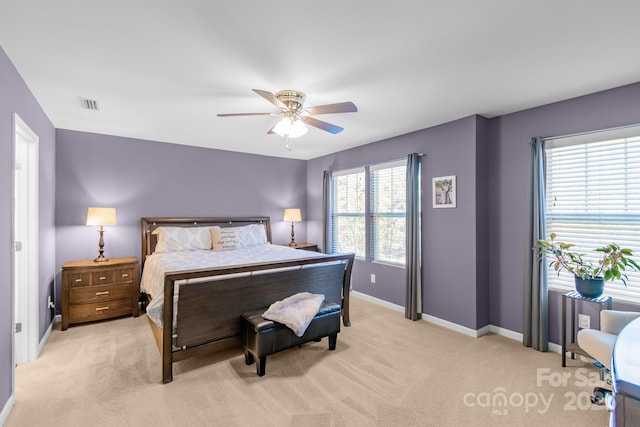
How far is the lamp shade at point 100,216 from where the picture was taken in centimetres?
378

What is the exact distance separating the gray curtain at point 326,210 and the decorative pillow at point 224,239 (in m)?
1.62

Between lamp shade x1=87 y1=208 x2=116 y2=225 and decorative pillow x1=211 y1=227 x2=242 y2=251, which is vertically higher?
lamp shade x1=87 y1=208 x2=116 y2=225

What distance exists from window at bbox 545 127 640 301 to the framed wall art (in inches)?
36.0

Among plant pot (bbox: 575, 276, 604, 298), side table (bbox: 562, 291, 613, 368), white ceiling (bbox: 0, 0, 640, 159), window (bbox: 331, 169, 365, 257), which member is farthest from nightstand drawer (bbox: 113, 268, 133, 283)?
plant pot (bbox: 575, 276, 604, 298)

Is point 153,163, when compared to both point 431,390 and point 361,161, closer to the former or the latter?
point 361,161

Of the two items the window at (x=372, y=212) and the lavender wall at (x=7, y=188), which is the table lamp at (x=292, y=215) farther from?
the lavender wall at (x=7, y=188)

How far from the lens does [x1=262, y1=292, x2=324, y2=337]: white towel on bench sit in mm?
2629

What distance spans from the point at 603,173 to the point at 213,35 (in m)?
3.46

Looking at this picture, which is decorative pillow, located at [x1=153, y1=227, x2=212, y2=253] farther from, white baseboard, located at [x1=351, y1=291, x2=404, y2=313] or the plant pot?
the plant pot

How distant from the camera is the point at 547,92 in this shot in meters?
2.77

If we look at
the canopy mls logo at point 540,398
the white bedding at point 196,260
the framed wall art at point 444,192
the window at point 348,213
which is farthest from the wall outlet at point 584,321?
the window at point 348,213

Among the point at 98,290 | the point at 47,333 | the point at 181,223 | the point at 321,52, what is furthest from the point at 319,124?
the point at 47,333

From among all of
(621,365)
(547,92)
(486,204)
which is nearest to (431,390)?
(621,365)

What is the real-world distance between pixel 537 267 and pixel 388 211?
202 centimetres
